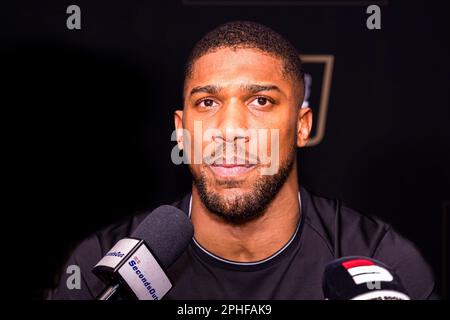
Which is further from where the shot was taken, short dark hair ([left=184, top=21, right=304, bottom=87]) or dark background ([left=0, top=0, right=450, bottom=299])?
dark background ([left=0, top=0, right=450, bottom=299])

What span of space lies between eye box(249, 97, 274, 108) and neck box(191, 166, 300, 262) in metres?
0.19

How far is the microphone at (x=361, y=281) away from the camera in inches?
29.0

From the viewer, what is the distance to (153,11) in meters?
1.53

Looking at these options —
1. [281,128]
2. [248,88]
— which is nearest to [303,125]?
[281,128]

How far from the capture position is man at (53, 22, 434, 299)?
3.86 feet

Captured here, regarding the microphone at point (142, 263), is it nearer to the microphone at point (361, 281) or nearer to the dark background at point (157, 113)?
the microphone at point (361, 281)

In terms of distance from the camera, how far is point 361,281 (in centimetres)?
78

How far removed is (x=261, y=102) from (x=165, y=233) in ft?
1.28

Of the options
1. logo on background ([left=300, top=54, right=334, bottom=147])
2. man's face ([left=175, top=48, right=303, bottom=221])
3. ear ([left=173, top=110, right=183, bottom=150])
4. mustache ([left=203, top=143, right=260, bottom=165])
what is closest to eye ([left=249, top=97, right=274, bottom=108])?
man's face ([left=175, top=48, right=303, bottom=221])

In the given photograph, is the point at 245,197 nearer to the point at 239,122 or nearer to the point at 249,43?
the point at 239,122

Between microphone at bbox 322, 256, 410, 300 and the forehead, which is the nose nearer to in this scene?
the forehead

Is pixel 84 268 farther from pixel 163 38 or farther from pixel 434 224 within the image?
pixel 434 224

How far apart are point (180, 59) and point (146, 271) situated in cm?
83
